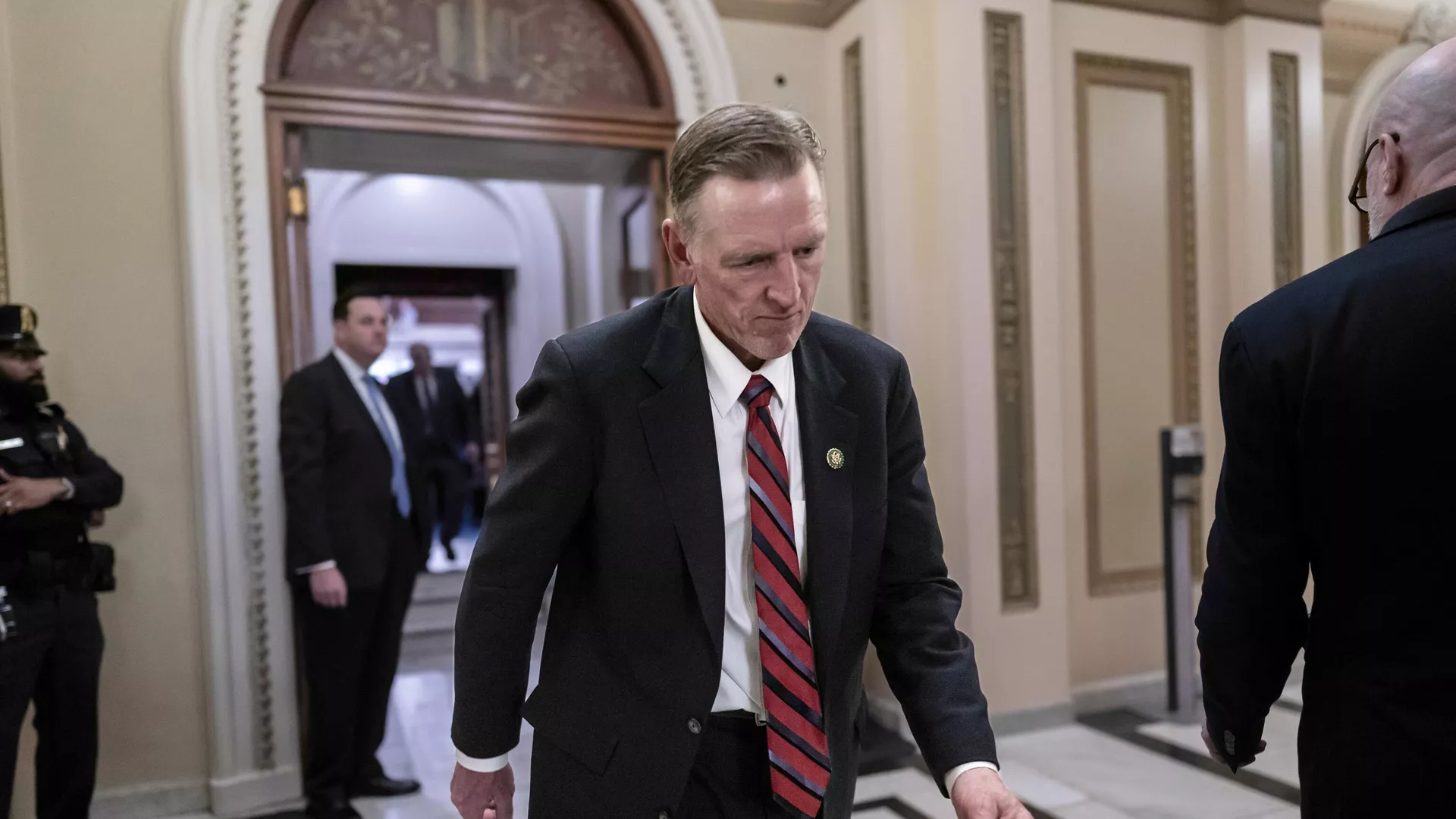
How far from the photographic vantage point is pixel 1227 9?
400 cm

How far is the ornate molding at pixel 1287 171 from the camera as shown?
4094 mm

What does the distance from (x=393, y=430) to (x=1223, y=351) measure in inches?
105

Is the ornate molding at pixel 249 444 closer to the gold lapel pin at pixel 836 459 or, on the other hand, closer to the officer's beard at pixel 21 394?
the officer's beard at pixel 21 394

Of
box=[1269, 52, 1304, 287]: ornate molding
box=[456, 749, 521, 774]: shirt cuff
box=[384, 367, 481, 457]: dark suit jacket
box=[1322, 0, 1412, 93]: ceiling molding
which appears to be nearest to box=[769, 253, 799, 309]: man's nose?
box=[456, 749, 521, 774]: shirt cuff

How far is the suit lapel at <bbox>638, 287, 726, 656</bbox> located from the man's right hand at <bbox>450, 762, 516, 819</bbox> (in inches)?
13.6

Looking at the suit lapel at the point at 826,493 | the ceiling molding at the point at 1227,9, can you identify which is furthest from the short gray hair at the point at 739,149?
the ceiling molding at the point at 1227,9

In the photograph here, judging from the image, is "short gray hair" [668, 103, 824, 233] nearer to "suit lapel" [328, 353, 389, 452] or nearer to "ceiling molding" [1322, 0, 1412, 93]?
"suit lapel" [328, 353, 389, 452]

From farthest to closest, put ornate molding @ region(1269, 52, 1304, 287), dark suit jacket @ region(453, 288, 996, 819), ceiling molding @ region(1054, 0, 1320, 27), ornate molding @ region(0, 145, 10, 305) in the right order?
ornate molding @ region(1269, 52, 1304, 287) < ceiling molding @ region(1054, 0, 1320, 27) < ornate molding @ region(0, 145, 10, 305) < dark suit jacket @ region(453, 288, 996, 819)

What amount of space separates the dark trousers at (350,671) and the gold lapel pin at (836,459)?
2.32 meters

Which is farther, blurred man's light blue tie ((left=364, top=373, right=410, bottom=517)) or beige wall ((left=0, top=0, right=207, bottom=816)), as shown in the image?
blurred man's light blue tie ((left=364, top=373, right=410, bottom=517))

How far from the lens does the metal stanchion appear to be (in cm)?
365

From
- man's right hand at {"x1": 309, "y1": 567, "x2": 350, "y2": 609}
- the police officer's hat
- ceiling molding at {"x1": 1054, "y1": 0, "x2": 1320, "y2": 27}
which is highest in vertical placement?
ceiling molding at {"x1": 1054, "y1": 0, "x2": 1320, "y2": 27}

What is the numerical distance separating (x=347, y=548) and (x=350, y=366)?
0.59 meters

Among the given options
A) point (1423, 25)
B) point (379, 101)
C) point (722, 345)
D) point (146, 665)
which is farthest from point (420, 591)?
point (1423, 25)
